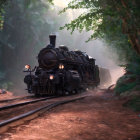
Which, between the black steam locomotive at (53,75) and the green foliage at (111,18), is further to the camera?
the black steam locomotive at (53,75)

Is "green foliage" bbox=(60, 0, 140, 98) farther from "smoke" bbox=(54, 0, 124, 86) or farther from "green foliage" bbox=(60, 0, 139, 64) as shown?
Answer: "smoke" bbox=(54, 0, 124, 86)

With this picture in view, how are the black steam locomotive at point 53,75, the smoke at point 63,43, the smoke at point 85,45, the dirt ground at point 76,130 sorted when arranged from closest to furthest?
the dirt ground at point 76,130 < the black steam locomotive at point 53,75 < the smoke at point 63,43 < the smoke at point 85,45

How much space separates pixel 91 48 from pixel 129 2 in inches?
2496

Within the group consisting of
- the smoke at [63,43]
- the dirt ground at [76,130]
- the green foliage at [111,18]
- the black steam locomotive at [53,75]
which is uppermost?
the smoke at [63,43]

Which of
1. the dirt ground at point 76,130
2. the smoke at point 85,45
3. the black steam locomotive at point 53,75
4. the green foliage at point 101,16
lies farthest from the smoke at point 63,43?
the dirt ground at point 76,130

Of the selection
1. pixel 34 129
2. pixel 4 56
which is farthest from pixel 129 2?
pixel 4 56

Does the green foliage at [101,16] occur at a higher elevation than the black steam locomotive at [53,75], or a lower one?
higher

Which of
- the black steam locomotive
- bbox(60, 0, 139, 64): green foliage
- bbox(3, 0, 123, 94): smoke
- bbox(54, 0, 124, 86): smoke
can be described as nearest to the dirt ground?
bbox(60, 0, 139, 64): green foliage

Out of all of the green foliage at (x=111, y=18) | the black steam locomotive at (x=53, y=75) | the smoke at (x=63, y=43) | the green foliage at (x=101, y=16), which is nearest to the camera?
the green foliage at (x=111, y=18)

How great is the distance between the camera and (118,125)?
4.11 meters

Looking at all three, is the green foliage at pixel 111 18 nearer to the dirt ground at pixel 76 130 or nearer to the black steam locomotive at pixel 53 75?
the black steam locomotive at pixel 53 75

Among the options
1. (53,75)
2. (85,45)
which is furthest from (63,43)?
(53,75)

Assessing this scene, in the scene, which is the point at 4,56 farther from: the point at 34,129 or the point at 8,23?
the point at 34,129

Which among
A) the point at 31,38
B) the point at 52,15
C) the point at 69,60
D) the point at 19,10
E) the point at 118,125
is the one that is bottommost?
the point at 118,125
